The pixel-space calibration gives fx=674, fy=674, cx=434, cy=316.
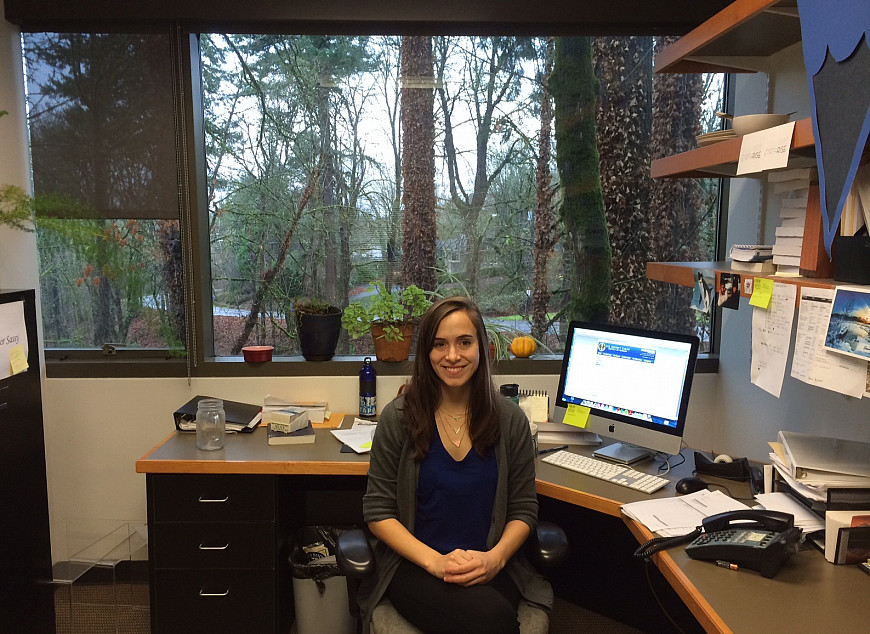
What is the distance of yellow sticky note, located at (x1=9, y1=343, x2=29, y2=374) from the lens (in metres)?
2.14

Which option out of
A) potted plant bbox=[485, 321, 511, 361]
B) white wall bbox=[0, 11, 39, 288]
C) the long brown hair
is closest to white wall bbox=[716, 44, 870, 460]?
potted plant bbox=[485, 321, 511, 361]

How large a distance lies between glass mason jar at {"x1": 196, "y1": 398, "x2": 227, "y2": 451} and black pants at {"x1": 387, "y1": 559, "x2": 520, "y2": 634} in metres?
Answer: 0.92

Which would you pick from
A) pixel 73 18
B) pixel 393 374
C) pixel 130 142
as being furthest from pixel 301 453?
pixel 73 18

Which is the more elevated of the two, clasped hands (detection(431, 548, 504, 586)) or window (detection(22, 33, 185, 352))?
window (detection(22, 33, 185, 352))

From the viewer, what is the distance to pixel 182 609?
229cm

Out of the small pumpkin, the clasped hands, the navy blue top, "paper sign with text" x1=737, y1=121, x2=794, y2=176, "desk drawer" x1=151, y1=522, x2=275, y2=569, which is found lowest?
"desk drawer" x1=151, y1=522, x2=275, y2=569

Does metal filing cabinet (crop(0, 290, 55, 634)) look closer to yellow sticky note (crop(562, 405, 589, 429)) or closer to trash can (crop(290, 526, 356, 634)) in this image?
trash can (crop(290, 526, 356, 634))

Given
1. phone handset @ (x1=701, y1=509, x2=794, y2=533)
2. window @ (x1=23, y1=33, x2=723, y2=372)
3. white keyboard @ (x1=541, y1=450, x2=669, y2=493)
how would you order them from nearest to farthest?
phone handset @ (x1=701, y1=509, x2=794, y2=533)
white keyboard @ (x1=541, y1=450, x2=669, y2=493)
window @ (x1=23, y1=33, x2=723, y2=372)

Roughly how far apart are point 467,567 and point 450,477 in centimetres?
25

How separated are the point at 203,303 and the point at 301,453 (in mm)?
952

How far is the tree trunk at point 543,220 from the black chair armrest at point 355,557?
1484mm

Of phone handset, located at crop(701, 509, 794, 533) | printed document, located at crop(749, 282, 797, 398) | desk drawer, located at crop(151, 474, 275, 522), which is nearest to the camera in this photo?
phone handset, located at crop(701, 509, 794, 533)

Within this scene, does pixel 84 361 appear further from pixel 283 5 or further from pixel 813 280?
pixel 813 280

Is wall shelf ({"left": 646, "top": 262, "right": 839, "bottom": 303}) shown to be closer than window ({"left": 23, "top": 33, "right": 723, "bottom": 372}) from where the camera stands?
Yes
